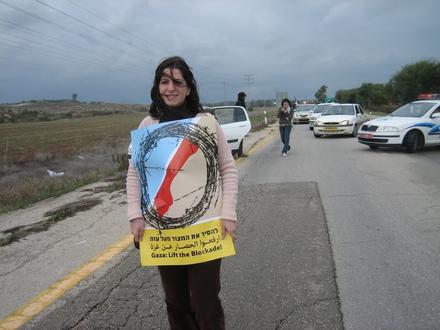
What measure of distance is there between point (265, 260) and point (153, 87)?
9.08ft

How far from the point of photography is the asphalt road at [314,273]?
3.66 meters

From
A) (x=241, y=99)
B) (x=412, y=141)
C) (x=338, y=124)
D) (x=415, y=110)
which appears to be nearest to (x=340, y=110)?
(x=338, y=124)

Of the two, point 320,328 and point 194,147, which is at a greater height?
point 194,147

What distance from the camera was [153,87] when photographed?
272cm

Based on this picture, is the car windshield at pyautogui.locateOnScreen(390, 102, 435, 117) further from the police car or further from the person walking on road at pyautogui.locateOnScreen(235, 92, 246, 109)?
the person walking on road at pyautogui.locateOnScreen(235, 92, 246, 109)

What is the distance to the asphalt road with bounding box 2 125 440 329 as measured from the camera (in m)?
3.66

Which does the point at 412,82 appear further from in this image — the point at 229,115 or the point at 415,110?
the point at 229,115

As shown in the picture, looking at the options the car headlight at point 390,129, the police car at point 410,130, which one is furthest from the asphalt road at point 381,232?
the car headlight at point 390,129

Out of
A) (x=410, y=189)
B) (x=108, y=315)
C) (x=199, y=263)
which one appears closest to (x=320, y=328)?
(x=199, y=263)

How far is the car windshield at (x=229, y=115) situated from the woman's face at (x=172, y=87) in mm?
→ 11430

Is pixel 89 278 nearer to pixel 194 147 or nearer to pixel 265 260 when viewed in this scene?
pixel 265 260

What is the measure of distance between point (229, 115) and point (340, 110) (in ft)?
34.4

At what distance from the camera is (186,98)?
107 inches

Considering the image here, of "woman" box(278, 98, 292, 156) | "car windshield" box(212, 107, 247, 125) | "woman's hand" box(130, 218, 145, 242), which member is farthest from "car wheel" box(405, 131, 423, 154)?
"woman's hand" box(130, 218, 145, 242)
